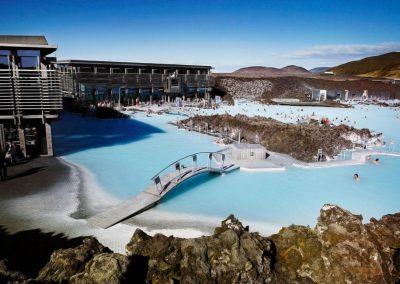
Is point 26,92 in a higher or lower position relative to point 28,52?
lower

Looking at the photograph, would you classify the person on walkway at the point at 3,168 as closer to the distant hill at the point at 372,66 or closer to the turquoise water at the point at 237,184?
the turquoise water at the point at 237,184

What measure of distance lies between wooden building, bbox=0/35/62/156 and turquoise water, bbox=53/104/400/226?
286cm

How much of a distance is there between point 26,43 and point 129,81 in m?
27.7

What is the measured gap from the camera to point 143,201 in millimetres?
13477

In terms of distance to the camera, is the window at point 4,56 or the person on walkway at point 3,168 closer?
the person on walkway at point 3,168

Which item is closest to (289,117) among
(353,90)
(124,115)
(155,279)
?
(124,115)

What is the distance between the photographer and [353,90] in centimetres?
8219

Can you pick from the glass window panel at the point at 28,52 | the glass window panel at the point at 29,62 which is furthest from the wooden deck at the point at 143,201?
the glass window panel at the point at 29,62

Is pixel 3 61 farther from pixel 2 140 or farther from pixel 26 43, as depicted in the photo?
pixel 2 140

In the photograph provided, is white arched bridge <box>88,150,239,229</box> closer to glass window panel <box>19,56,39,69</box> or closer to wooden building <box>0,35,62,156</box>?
wooden building <box>0,35,62,156</box>

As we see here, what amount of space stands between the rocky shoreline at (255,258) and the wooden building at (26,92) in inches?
481

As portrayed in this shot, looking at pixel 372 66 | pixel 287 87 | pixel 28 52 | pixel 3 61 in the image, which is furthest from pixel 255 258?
pixel 372 66

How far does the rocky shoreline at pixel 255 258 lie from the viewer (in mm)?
7434

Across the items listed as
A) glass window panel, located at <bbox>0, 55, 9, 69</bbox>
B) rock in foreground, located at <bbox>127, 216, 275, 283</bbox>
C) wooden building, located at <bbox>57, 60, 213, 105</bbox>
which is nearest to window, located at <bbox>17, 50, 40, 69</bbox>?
glass window panel, located at <bbox>0, 55, 9, 69</bbox>
